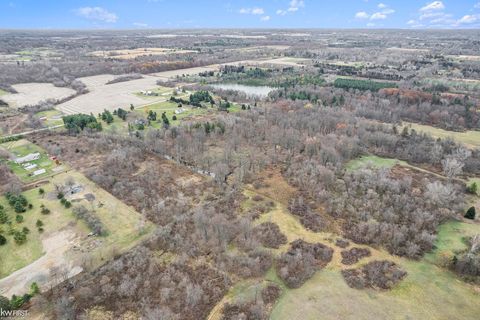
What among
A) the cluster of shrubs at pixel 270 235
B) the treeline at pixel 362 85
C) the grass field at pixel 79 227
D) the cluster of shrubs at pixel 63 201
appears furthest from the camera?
the treeline at pixel 362 85

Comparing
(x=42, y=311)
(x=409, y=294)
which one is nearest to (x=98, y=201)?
(x=42, y=311)

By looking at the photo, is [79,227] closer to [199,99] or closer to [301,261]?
[301,261]

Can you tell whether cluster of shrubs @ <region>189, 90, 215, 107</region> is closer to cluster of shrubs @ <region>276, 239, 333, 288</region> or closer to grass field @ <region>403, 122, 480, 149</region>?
grass field @ <region>403, 122, 480, 149</region>

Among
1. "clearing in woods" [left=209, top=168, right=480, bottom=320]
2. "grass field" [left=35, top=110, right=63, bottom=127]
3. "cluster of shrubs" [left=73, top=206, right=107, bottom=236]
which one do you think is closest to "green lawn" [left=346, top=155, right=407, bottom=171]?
"clearing in woods" [left=209, top=168, right=480, bottom=320]

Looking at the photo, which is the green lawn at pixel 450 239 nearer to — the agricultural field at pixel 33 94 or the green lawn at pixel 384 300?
the green lawn at pixel 384 300

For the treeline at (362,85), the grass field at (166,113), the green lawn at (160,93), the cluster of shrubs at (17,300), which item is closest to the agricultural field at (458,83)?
the treeline at (362,85)

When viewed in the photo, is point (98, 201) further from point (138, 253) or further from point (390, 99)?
point (390, 99)

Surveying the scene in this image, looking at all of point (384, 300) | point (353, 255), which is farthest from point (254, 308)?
point (353, 255)
